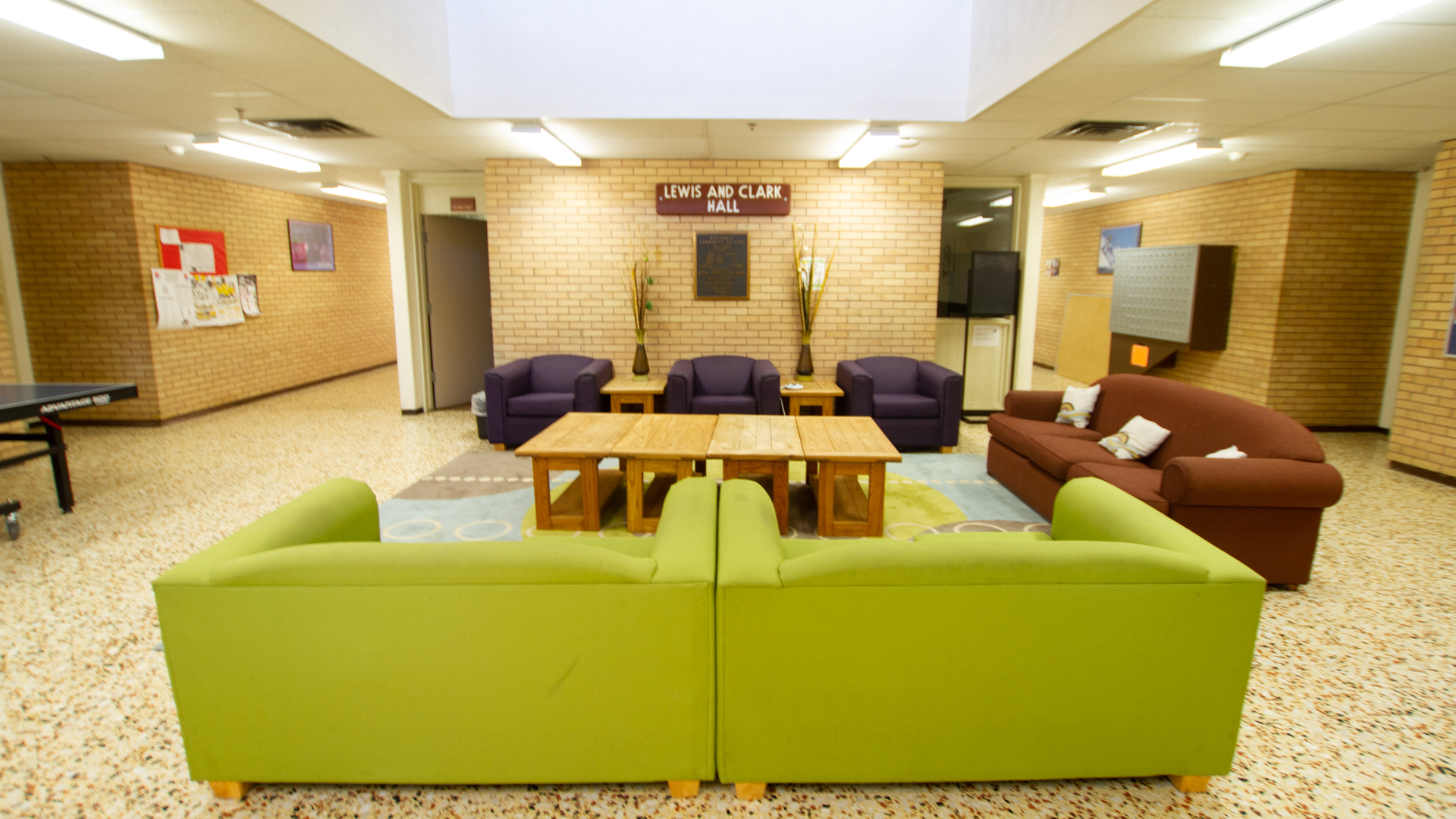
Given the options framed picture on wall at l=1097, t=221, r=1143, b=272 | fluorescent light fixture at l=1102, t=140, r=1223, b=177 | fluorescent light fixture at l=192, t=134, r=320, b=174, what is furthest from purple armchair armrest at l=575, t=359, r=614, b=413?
framed picture on wall at l=1097, t=221, r=1143, b=272

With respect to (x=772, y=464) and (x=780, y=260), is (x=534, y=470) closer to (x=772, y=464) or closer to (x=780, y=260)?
(x=772, y=464)

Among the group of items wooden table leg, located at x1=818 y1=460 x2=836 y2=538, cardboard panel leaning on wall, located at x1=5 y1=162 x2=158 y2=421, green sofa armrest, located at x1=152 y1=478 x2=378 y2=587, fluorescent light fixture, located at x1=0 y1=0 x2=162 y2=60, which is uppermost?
fluorescent light fixture, located at x1=0 y1=0 x2=162 y2=60

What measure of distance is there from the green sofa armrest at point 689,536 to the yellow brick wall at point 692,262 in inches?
182

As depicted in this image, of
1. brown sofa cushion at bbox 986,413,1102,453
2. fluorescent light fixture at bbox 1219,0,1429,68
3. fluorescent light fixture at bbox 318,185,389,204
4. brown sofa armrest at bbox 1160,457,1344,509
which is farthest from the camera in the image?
fluorescent light fixture at bbox 318,185,389,204

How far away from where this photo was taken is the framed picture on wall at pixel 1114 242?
31.4ft

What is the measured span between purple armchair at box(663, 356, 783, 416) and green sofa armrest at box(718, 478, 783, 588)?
3261mm

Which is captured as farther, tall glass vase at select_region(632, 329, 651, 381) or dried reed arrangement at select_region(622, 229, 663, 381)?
dried reed arrangement at select_region(622, 229, 663, 381)

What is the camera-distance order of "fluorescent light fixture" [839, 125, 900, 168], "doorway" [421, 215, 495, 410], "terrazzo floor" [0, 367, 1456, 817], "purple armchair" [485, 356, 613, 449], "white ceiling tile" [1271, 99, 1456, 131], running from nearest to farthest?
"terrazzo floor" [0, 367, 1456, 817]
"white ceiling tile" [1271, 99, 1456, 131]
"fluorescent light fixture" [839, 125, 900, 168]
"purple armchair" [485, 356, 613, 449]
"doorway" [421, 215, 495, 410]

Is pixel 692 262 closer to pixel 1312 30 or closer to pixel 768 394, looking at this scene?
pixel 768 394

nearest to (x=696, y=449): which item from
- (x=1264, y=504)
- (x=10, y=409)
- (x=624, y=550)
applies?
(x=624, y=550)

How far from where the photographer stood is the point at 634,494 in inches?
168

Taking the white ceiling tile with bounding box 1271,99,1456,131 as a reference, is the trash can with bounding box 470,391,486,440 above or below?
below

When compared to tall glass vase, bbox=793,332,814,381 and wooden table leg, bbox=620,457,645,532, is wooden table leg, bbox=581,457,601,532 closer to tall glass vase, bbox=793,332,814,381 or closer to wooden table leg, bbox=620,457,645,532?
wooden table leg, bbox=620,457,645,532

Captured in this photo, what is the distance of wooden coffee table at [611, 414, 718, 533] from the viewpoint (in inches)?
164
